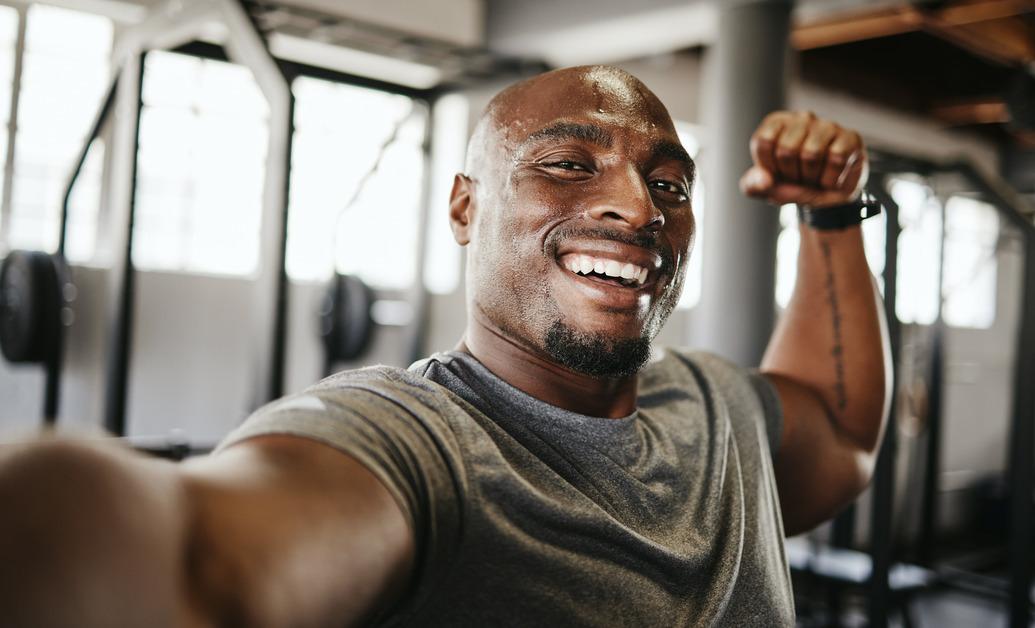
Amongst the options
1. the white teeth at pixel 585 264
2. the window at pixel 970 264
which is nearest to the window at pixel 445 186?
the white teeth at pixel 585 264

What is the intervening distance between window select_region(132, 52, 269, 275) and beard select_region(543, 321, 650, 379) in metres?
3.52

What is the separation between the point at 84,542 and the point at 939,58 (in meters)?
6.50

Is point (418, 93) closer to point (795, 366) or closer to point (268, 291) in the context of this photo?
point (268, 291)

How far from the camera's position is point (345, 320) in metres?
4.12

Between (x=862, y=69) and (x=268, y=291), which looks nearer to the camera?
(x=268, y=291)

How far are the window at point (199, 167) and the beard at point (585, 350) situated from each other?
11.5 ft

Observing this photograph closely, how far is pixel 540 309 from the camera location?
0.86 metres

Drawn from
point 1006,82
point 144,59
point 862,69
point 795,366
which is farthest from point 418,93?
point 1006,82

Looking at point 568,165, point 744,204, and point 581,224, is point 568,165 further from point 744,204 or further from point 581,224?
point 744,204

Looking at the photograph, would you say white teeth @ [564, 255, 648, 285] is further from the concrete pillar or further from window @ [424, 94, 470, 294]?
window @ [424, 94, 470, 294]

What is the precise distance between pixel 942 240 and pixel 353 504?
153 inches

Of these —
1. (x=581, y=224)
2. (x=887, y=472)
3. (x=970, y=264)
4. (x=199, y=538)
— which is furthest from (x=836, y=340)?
(x=970, y=264)

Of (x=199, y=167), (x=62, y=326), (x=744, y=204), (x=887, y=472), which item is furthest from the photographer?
(x=199, y=167)

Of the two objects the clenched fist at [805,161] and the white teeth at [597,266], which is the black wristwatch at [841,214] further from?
the white teeth at [597,266]
